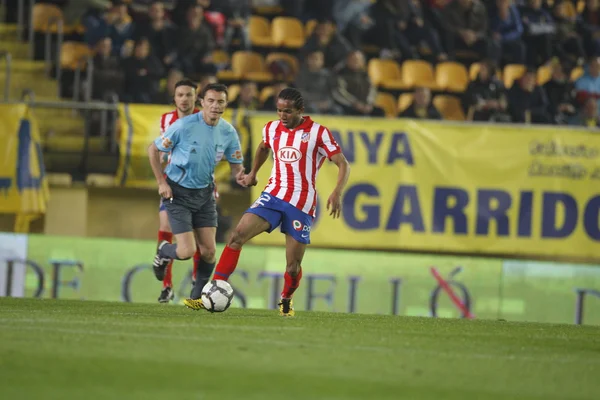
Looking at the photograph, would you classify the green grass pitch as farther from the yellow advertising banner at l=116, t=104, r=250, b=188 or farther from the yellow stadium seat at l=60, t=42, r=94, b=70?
the yellow stadium seat at l=60, t=42, r=94, b=70

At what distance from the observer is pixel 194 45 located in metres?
17.3

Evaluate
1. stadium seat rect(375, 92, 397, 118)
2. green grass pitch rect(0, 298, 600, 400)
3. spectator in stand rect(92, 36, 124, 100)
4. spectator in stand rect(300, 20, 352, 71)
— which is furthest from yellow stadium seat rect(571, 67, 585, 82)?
green grass pitch rect(0, 298, 600, 400)

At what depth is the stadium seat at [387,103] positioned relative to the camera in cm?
1797

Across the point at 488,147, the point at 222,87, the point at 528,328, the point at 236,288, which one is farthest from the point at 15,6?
the point at 528,328

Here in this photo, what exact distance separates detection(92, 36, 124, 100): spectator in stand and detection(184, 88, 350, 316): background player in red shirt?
7569 mm

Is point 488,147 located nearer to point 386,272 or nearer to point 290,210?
point 386,272

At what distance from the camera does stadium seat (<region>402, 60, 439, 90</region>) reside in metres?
18.6

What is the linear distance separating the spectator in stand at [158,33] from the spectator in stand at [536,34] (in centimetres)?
614

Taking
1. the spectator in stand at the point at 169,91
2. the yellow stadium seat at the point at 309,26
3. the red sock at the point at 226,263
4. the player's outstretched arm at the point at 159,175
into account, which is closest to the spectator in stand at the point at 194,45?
the spectator in stand at the point at 169,91

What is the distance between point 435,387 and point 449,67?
13.6 metres

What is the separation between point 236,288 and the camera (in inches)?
577

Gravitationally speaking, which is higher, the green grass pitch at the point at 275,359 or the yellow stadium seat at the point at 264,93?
the yellow stadium seat at the point at 264,93

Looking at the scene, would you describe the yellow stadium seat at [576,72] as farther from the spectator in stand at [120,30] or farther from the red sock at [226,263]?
the red sock at [226,263]

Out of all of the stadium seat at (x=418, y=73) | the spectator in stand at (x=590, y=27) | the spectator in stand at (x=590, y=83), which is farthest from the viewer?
the spectator in stand at (x=590, y=27)
